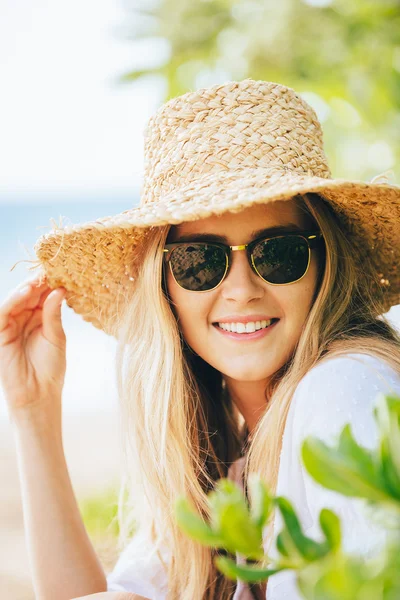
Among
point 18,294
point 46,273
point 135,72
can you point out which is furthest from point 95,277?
point 135,72

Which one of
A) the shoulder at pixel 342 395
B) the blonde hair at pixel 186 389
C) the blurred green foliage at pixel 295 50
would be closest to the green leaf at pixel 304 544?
the shoulder at pixel 342 395

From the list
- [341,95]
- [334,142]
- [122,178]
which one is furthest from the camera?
[122,178]

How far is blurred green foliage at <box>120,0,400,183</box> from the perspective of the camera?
4.16 m

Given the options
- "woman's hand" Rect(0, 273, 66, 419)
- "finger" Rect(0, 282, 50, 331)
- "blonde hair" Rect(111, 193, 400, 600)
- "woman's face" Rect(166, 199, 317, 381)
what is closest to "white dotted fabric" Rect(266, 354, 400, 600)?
"blonde hair" Rect(111, 193, 400, 600)

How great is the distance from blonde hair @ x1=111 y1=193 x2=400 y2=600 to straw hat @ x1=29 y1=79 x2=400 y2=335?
0.31ft

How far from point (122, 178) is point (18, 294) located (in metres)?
38.2

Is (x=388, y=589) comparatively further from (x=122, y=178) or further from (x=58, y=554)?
(x=122, y=178)

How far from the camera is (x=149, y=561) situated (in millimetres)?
2326

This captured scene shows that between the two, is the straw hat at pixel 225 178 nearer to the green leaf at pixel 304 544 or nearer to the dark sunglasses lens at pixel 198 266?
the dark sunglasses lens at pixel 198 266

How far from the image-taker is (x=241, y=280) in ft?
6.22

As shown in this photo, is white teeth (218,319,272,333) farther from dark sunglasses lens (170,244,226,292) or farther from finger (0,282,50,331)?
finger (0,282,50,331)

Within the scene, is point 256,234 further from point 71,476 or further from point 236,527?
point 71,476

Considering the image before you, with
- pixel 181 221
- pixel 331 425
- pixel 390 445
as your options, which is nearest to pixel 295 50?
pixel 181 221

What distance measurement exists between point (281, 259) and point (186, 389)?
0.65m
